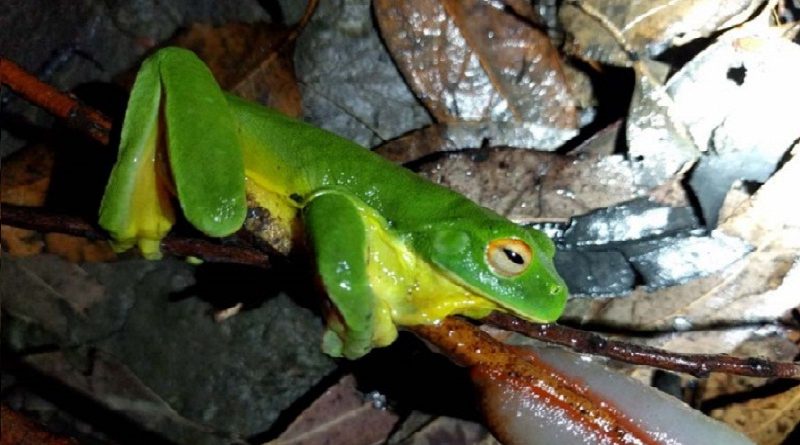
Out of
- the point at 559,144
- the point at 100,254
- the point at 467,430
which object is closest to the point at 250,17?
the point at 100,254

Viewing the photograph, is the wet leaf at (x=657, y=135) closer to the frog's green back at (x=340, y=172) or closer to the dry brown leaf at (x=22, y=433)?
the frog's green back at (x=340, y=172)

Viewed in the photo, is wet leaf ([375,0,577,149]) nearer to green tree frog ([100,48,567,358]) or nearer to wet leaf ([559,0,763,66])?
wet leaf ([559,0,763,66])

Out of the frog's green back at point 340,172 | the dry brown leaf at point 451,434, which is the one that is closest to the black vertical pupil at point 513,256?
the frog's green back at point 340,172

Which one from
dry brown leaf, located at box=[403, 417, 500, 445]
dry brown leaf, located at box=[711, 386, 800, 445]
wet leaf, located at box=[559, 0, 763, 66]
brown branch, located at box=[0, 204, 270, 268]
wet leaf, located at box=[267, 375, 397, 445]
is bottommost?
wet leaf, located at box=[267, 375, 397, 445]

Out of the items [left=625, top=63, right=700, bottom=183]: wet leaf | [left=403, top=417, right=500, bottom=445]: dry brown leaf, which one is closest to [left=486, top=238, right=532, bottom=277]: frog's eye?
[left=403, top=417, right=500, bottom=445]: dry brown leaf

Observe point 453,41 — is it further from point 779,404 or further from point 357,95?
point 779,404
